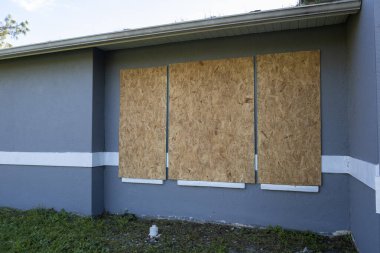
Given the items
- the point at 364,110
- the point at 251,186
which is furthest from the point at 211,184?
the point at 364,110

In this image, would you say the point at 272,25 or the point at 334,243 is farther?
the point at 272,25

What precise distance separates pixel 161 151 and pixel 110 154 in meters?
1.10

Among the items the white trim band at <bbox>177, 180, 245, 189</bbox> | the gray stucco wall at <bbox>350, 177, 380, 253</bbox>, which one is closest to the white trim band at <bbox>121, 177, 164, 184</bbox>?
the white trim band at <bbox>177, 180, 245, 189</bbox>

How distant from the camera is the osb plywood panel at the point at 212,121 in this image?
538cm

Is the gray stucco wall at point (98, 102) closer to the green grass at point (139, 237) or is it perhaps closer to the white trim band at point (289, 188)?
the green grass at point (139, 237)

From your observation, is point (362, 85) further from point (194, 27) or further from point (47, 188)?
point (47, 188)

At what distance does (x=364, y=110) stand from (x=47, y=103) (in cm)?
558

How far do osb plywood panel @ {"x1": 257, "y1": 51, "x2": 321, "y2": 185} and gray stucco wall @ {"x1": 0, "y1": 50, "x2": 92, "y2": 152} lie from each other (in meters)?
3.19

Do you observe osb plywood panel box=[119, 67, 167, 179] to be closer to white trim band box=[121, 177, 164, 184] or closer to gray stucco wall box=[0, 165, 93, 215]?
white trim band box=[121, 177, 164, 184]

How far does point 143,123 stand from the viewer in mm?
6086

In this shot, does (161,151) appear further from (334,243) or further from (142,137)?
(334,243)

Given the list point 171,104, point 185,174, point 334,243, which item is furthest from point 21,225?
point 334,243

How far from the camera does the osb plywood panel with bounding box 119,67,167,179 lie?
19.5 feet

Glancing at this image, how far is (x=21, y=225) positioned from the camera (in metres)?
5.55
